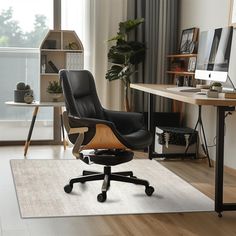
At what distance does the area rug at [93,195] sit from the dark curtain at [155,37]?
4.72 feet

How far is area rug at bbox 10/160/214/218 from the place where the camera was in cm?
327

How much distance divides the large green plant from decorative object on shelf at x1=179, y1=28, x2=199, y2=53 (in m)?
0.43

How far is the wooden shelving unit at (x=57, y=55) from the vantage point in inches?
214

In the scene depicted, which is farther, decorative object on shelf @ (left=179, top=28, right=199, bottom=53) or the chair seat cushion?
decorative object on shelf @ (left=179, top=28, right=199, bottom=53)

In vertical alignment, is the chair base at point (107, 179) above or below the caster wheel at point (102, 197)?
above

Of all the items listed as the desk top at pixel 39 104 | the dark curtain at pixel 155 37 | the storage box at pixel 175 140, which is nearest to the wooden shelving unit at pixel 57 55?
the desk top at pixel 39 104

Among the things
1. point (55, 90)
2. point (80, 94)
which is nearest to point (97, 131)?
point (80, 94)

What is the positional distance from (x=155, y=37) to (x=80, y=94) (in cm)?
209

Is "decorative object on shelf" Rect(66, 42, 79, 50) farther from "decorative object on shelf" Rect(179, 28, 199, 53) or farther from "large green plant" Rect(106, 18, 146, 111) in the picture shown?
"decorative object on shelf" Rect(179, 28, 199, 53)

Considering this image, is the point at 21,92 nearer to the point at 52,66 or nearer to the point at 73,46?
the point at 52,66

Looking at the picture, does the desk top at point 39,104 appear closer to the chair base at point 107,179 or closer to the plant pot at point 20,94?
the plant pot at point 20,94

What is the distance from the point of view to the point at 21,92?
17.0 ft

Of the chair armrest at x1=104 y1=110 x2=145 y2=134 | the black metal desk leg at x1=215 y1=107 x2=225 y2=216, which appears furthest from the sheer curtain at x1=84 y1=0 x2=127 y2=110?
the black metal desk leg at x1=215 y1=107 x2=225 y2=216

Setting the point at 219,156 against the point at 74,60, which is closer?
the point at 219,156
